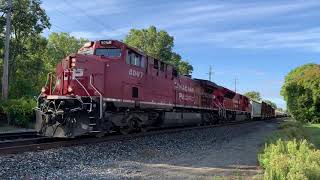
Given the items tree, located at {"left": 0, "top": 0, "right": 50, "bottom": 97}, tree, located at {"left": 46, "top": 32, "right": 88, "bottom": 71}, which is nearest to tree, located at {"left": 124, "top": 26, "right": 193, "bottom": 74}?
tree, located at {"left": 46, "top": 32, "right": 88, "bottom": 71}

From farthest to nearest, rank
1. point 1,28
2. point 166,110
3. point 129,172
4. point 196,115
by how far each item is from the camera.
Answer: point 1,28, point 196,115, point 166,110, point 129,172

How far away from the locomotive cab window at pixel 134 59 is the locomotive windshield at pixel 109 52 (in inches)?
22.9

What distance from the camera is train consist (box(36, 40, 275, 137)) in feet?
52.2

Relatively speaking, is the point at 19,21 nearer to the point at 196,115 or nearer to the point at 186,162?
the point at 196,115

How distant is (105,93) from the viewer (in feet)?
55.1

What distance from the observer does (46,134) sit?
1605 centimetres

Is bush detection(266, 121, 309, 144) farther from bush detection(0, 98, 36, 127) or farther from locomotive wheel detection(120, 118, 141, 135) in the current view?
bush detection(0, 98, 36, 127)

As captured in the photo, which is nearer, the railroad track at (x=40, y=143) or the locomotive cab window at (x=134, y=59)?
the railroad track at (x=40, y=143)

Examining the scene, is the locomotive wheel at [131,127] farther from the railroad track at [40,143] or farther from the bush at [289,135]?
the bush at [289,135]

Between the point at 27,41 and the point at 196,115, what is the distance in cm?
2340

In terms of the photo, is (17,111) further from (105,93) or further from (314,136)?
(314,136)

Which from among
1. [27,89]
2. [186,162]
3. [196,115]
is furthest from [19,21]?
[186,162]

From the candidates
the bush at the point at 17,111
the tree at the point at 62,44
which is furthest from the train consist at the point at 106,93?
Answer: the tree at the point at 62,44

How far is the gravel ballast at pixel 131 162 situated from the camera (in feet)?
34.4
